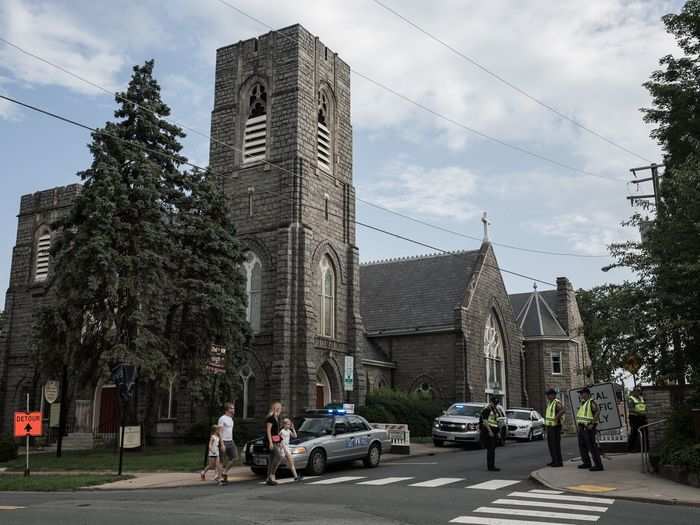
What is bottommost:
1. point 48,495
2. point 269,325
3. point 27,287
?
point 48,495

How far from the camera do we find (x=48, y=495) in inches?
586

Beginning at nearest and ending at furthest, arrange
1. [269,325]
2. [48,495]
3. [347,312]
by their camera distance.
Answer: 1. [48,495]
2. [269,325]
3. [347,312]

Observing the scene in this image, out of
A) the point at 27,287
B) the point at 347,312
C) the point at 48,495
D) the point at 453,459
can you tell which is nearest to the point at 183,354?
the point at 347,312

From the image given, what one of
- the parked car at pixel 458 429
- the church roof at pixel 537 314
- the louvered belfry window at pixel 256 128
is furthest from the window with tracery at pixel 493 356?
the louvered belfry window at pixel 256 128

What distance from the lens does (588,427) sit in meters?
17.0

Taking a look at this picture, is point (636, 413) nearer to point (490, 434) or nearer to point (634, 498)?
point (490, 434)

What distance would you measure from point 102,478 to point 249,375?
13096 millimetres

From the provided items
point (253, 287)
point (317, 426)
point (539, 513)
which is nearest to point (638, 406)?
point (317, 426)

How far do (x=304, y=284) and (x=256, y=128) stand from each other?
808 centimetres

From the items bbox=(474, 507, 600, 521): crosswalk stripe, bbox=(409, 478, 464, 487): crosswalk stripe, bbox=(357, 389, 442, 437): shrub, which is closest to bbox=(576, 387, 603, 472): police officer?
bbox=(409, 478, 464, 487): crosswalk stripe

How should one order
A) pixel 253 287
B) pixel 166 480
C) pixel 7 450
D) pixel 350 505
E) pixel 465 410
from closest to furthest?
pixel 350 505 < pixel 166 480 < pixel 7 450 < pixel 465 410 < pixel 253 287

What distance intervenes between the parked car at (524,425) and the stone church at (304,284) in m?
3.80

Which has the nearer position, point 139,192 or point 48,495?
point 48,495

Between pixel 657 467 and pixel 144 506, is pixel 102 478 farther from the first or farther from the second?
pixel 657 467
